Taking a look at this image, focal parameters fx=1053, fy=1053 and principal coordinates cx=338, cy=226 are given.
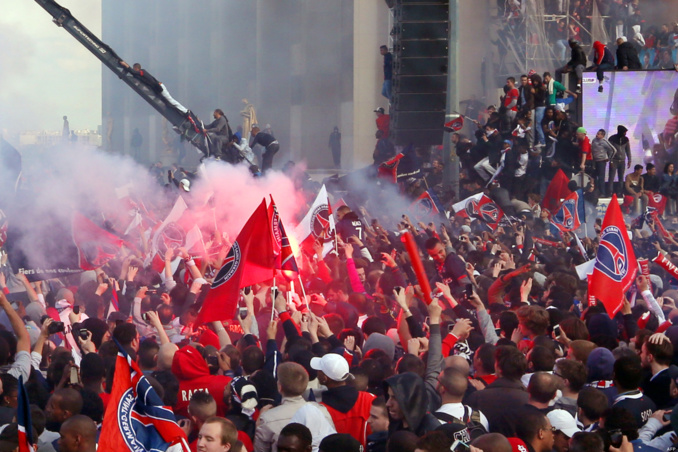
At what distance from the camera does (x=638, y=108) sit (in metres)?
18.0

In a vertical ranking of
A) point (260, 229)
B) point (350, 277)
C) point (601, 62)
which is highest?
point (601, 62)

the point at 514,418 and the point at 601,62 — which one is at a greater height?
the point at 601,62

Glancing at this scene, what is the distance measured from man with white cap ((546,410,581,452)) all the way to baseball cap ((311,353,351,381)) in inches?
40.3

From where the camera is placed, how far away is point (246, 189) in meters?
16.0

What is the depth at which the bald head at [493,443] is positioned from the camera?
430cm

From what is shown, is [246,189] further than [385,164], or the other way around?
[385,164]

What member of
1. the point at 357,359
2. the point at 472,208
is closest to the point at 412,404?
the point at 357,359

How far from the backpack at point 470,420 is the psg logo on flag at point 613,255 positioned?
11.1 ft

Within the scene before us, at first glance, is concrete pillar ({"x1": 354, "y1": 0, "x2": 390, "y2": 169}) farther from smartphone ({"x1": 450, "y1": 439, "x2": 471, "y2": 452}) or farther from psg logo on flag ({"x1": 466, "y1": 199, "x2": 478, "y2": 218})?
smartphone ({"x1": 450, "y1": 439, "x2": 471, "y2": 452})

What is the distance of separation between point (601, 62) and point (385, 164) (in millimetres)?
4183

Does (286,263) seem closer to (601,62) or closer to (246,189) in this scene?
(246,189)

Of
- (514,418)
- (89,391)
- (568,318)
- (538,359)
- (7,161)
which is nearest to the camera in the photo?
(514,418)

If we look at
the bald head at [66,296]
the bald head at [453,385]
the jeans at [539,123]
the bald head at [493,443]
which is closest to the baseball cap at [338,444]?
the bald head at [493,443]

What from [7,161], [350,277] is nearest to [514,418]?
[350,277]
